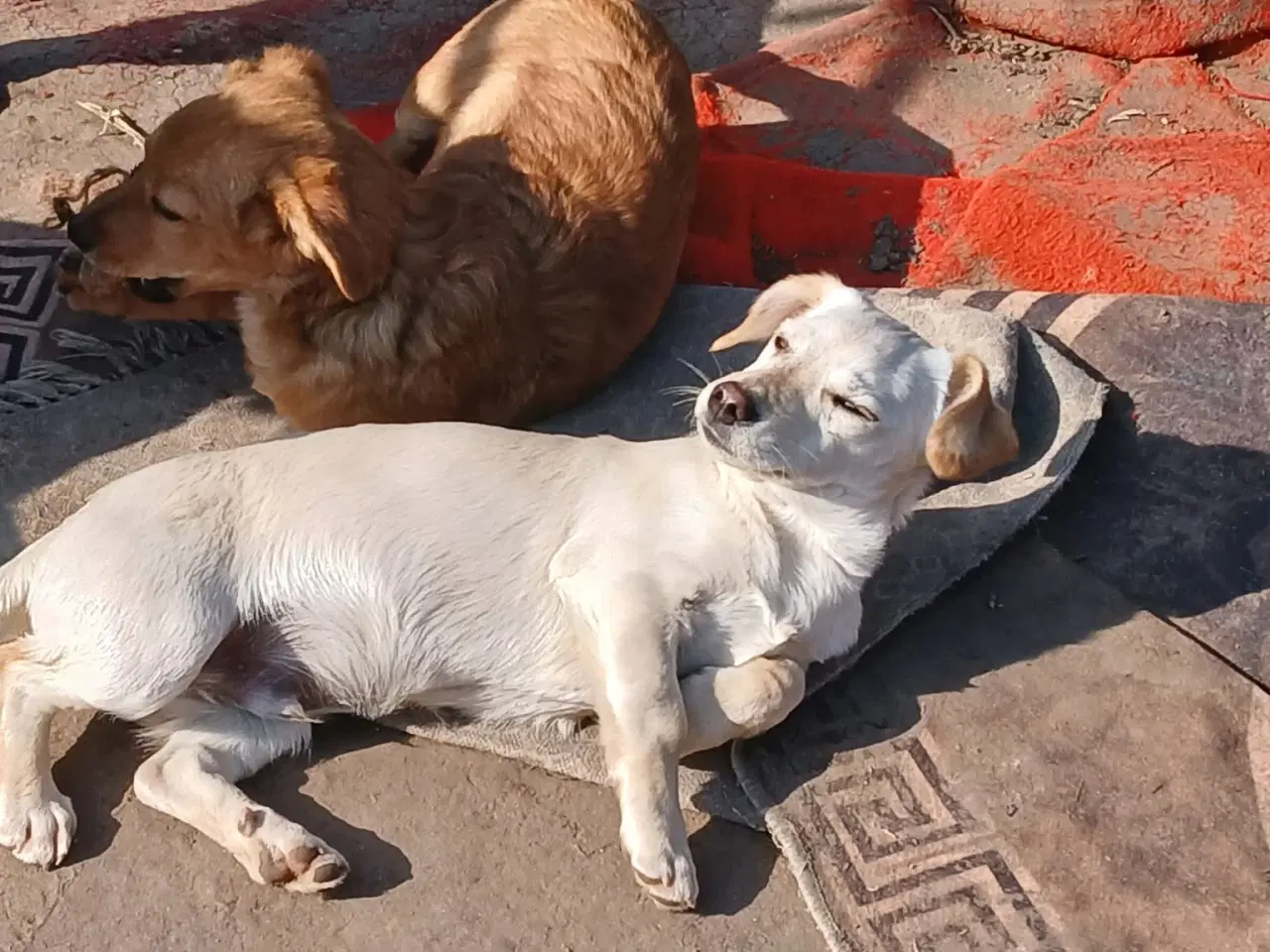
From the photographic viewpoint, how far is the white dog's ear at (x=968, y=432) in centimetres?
275

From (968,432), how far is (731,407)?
1.64 ft

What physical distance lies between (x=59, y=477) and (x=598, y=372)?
1.51 meters

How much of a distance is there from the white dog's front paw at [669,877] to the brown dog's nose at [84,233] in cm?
214

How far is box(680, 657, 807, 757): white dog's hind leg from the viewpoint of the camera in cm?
281

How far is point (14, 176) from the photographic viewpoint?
454 cm

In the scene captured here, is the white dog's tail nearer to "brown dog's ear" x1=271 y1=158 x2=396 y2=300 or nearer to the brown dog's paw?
"brown dog's ear" x1=271 y1=158 x2=396 y2=300

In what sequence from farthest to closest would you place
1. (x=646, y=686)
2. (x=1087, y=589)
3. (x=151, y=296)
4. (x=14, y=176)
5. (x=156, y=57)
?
1. (x=156, y=57)
2. (x=14, y=176)
3. (x=151, y=296)
4. (x=1087, y=589)
5. (x=646, y=686)

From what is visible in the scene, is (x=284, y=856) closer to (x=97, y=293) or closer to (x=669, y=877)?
(x=669, y=877)

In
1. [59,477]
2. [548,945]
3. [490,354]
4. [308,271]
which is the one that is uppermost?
[308,271]

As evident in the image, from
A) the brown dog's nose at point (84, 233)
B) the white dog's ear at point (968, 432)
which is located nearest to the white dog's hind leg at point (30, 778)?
the brown dog's nose at point (84, 233)

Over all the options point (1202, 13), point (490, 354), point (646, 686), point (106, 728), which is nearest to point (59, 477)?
point (106, 728)

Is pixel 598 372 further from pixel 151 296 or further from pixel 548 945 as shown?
pixel 548 945

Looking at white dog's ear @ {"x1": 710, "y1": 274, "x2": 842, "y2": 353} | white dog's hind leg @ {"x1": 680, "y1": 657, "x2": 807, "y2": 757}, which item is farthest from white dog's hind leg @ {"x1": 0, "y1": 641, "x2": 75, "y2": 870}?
white dog's ear @ {"x1": 710, "y1": 274, "x2": 842, "y2": 353}

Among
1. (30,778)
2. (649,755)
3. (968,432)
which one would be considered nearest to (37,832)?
(30,778)
